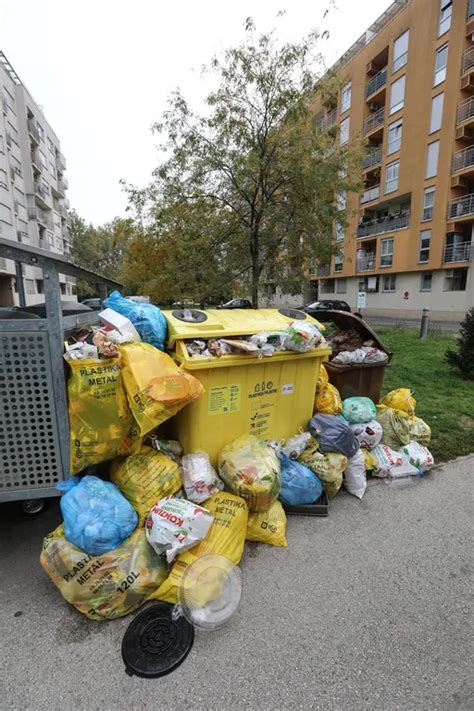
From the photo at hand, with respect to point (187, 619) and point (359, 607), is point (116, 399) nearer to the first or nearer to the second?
point (187, 619)

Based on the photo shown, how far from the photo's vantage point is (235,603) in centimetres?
172

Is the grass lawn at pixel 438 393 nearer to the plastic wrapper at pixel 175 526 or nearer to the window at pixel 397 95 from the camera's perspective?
the plastic wrapper at pixel 175 526

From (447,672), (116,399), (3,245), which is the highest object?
(3,245)

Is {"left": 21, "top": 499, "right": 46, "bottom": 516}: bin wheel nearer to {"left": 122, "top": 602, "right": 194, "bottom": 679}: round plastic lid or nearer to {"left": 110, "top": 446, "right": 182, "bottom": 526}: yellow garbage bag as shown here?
{"left": 110, "top": 446, "right": 182, "bottom": 526}: yellow garbage bag

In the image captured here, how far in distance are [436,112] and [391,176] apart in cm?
411

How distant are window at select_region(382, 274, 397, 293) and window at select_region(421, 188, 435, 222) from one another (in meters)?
4.25

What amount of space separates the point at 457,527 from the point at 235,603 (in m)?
1.65

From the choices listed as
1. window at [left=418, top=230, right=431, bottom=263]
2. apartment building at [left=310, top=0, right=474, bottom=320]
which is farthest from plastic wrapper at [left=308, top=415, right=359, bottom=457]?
window at [left=418, top=230, right=431, bottom=263]

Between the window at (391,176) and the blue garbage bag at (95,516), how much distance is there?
87.7 ft

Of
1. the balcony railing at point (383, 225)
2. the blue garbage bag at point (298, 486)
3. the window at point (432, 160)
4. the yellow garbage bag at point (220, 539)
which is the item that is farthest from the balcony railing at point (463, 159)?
the yellow garbage bag at point (220, 539)

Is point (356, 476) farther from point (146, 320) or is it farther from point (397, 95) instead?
point (397, 95)

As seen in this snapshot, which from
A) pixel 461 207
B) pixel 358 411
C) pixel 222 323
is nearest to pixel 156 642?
pixel 222 323

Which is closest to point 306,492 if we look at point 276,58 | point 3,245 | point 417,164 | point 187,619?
point 187,619

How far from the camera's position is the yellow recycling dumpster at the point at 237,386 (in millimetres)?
2393
